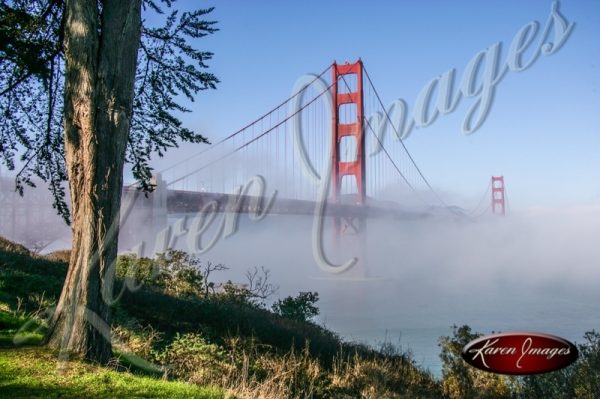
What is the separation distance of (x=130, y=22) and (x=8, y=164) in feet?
15.8

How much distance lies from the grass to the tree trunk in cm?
31

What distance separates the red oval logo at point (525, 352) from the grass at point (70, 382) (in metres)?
3.14

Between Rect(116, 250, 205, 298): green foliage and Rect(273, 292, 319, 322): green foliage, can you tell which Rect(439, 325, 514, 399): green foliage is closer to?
Rect(273, 292, 319, 322): green foliage

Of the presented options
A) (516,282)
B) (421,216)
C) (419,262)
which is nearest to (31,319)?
(421,216)

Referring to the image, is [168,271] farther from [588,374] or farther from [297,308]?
[588,374]

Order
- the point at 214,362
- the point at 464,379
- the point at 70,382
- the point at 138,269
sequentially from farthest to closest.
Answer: the point at 138,269 < the point at 464,379 < the point at 214,362 < the point at 70,382

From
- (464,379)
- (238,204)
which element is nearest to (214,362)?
(464,379)

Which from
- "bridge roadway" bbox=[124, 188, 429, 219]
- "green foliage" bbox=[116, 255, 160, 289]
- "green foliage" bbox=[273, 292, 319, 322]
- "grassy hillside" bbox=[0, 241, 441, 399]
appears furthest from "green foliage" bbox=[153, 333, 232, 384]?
"bridge roadway" bbox=[124, 188, 429, 219]

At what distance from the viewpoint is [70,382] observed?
5254 millimetres

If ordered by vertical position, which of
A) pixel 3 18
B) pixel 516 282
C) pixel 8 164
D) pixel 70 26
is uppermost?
pixel 3 18

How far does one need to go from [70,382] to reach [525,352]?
16.0 feet

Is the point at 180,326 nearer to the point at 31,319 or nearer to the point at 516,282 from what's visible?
the point at 31,319

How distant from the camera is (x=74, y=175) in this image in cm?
616

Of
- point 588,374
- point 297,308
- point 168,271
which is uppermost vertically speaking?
point 168,271
